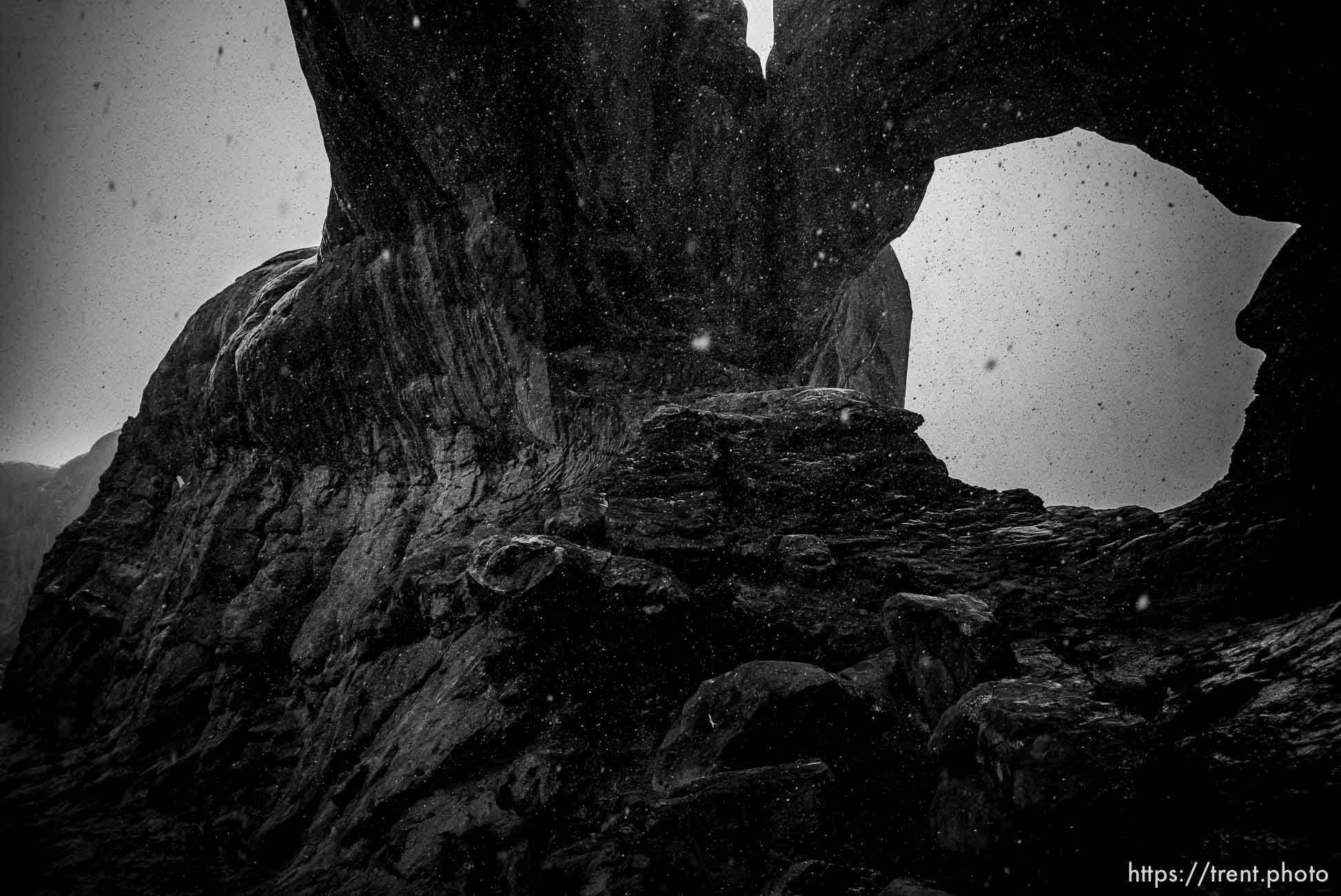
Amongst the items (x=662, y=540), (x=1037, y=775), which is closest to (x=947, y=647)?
(x=1037, y=775)

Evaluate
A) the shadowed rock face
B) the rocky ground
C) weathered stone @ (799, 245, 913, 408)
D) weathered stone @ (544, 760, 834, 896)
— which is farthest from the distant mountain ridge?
weathered stone @ (544, 760, 834, 896)

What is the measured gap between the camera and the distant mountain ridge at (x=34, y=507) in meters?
74.9

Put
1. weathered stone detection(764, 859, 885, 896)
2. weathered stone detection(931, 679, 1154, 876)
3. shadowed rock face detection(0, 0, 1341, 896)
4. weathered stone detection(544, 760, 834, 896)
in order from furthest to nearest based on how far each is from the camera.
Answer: shadowed rock face detection(0, 0, 1341, 896) → weathered stone detection(544, 760, 834, 896) → weathered stone detection(764, 859, 885, 896) → weathered stone detection(931, 679, 1154, 876)

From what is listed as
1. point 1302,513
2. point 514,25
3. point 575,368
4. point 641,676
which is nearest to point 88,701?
point 575,368

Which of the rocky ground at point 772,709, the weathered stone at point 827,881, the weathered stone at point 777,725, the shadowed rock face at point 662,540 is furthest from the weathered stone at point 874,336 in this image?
the weathered stone at point 827,881

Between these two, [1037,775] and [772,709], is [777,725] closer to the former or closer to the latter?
[772,709]

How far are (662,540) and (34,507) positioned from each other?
108013 millimetres

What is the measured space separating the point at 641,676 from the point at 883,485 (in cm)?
637

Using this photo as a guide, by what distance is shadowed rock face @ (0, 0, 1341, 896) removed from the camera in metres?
7.88

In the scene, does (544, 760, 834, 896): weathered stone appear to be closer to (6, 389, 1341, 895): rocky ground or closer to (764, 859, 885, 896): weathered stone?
(6, 389, 1341, 895): rocky ground

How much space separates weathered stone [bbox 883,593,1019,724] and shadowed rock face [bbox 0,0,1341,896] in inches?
3.1

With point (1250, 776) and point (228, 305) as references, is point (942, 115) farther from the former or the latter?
point (228, 305)

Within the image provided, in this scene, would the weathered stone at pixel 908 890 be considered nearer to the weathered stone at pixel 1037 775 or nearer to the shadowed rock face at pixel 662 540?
the shadowed rock face at pixel 662 540

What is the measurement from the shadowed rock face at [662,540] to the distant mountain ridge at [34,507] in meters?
72.0
